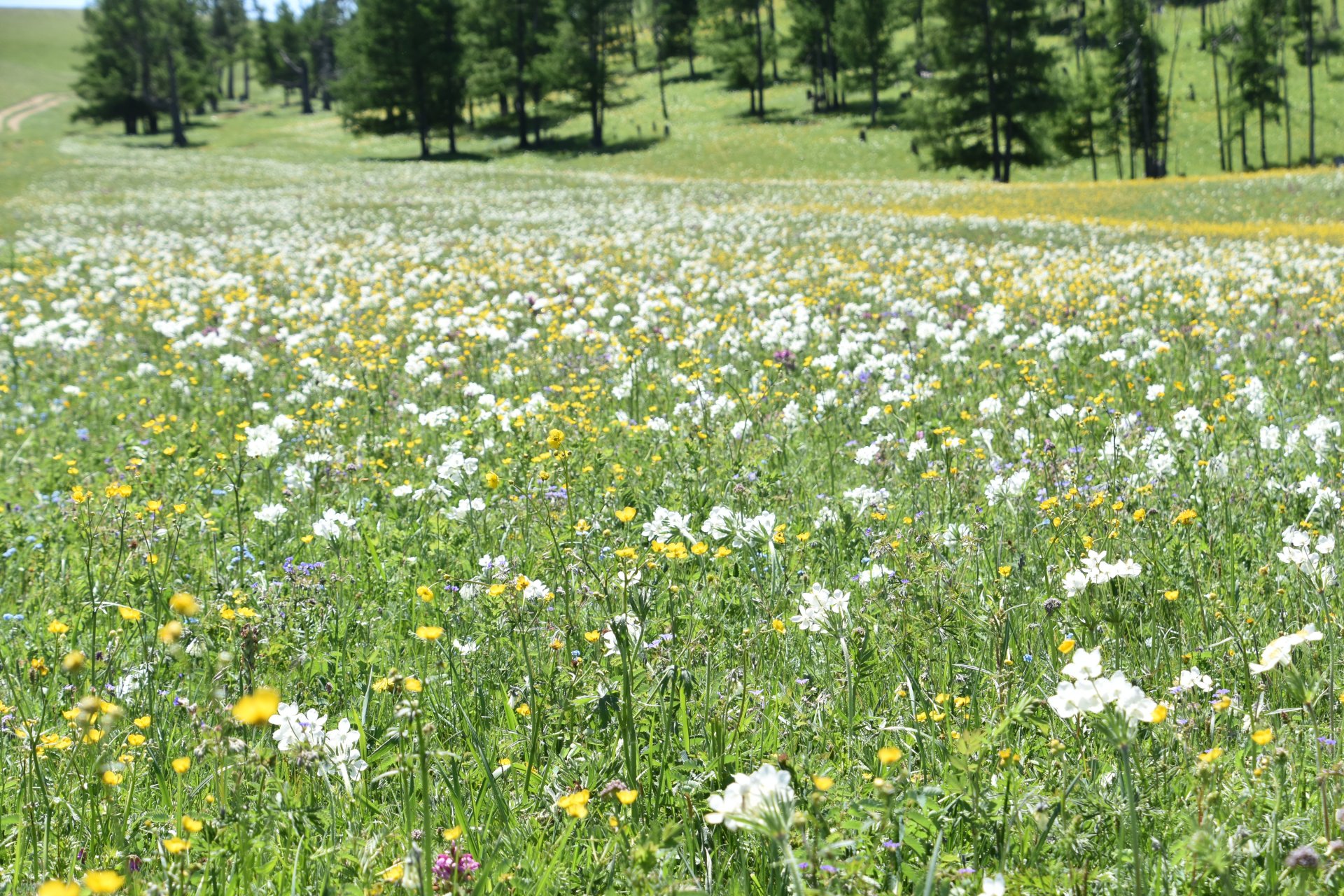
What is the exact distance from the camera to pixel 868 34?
63.2 metres

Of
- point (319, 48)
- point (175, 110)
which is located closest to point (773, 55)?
point (175, 110)

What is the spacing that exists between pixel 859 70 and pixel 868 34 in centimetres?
829

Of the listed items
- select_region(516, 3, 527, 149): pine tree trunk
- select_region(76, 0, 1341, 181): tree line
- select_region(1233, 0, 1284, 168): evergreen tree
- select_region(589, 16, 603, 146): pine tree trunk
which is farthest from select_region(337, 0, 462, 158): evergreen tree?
select_region(1233, 0, 1284, 168): evergreen tree

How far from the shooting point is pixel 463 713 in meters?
2.82

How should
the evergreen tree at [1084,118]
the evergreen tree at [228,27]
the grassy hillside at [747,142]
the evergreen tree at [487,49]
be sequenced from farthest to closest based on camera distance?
the evergreen tree at [228,27], the evergreen tree at [487,49], the evergreen tree at [1084,118], the grassy hillside at [747,142]

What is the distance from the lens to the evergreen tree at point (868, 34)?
62625 mm

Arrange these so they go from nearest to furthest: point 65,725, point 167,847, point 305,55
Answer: point 167,847 → point 65,725 → point 305,55

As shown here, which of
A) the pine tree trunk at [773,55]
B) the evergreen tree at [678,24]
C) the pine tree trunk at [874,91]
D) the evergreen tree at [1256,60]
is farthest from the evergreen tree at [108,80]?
the evergreen tree at [1256,60]

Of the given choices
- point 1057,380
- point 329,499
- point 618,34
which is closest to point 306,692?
point 329,499

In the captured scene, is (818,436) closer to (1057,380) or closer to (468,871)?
(1057,380)

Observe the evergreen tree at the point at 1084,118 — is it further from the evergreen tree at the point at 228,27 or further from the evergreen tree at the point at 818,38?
the evergreen tree at the point at 228,27

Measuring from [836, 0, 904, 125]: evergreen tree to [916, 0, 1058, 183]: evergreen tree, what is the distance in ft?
48.4

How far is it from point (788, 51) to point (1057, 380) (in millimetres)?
77693

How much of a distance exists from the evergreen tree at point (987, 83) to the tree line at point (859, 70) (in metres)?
0.09
